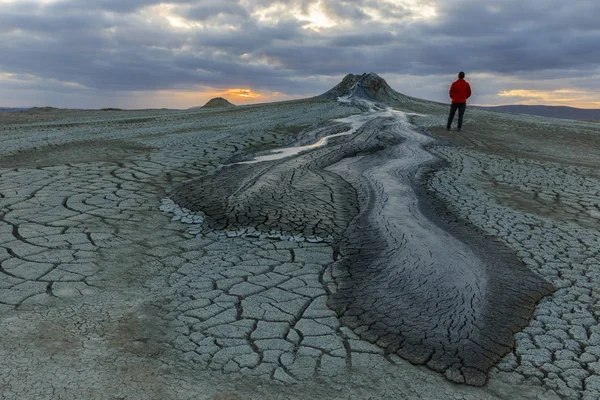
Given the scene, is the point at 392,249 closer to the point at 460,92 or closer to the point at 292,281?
the point at 292,281

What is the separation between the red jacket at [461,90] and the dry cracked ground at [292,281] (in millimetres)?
4513

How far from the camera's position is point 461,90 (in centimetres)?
1114

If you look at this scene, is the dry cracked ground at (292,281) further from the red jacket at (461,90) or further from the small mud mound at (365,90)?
the small mud mound at (365,90)

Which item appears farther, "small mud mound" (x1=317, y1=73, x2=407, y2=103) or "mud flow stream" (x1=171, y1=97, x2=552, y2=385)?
"small mud mound" (x1=317, y1=73, x2=407, y2=103)

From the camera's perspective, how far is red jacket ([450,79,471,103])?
438 inches

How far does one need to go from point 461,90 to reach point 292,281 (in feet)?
30.2

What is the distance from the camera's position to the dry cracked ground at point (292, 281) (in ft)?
7.70

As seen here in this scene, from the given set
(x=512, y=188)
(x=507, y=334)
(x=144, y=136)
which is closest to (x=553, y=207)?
(x=512, y=188)

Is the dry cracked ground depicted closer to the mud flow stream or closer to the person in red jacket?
the mud flow stream

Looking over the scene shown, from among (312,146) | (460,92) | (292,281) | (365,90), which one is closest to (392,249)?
(292,281)

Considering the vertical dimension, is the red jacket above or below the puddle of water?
above

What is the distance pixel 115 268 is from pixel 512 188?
4952 millimetres

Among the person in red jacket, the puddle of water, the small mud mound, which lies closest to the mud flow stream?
the puddle of water

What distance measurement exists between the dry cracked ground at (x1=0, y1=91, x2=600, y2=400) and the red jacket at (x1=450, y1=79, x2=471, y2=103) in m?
4.51
